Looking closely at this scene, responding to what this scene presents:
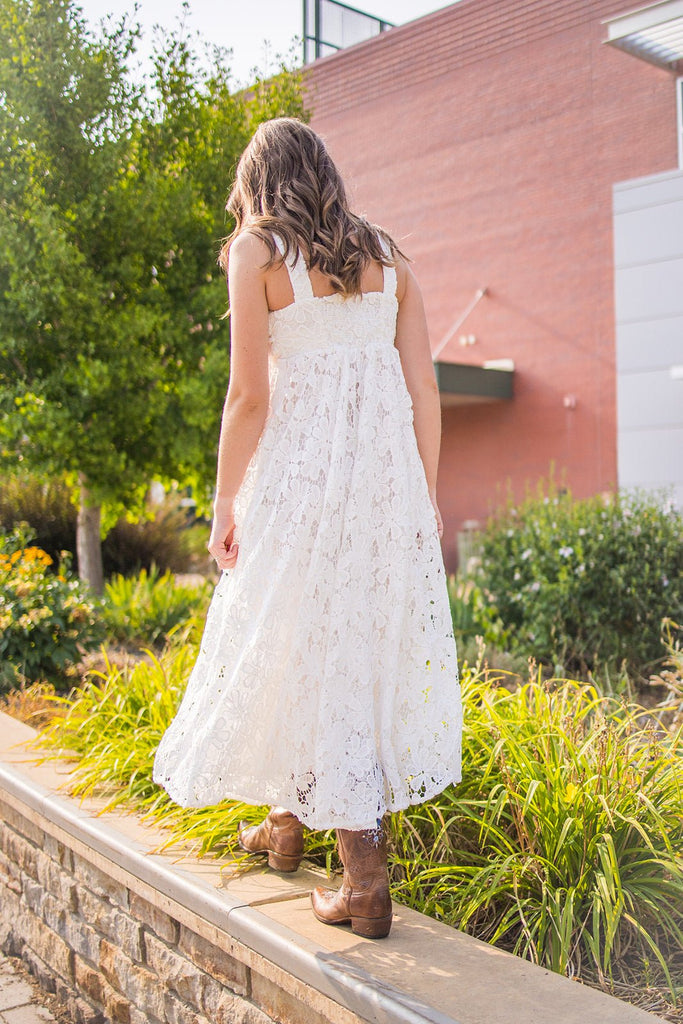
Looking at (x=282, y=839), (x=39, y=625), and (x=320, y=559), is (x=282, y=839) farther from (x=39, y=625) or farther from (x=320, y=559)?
(x=39, y=625)

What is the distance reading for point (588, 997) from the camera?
71.9 inches

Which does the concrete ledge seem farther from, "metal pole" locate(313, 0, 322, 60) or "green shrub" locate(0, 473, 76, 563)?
"green shrub" locate(0, 473, 76, 563)

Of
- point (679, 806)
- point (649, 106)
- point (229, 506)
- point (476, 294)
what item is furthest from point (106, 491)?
point (476, 294)

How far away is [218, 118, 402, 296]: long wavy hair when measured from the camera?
222 cm

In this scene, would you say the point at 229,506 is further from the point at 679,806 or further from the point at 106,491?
the point at 106,491

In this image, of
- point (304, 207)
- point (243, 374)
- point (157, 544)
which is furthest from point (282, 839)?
point (157, 544)

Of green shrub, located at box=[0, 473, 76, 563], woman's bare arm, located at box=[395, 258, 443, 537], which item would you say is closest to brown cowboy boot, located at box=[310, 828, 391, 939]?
woman's bare arm, located at box=[395, 258, 443, 537]

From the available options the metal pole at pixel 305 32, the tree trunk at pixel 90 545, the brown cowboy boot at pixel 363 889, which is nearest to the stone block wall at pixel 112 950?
the brown cowboy boot at pixel 363 889

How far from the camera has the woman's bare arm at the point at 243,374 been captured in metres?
2.20

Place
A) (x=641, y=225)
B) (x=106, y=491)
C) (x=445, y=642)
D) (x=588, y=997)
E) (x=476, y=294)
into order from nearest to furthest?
(x=588, y=997), (x=445, y=642), (x=106, y=491), (x=641, y=225), (x=476, y=294)

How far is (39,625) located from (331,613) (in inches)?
127

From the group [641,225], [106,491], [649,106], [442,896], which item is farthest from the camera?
[649,106]

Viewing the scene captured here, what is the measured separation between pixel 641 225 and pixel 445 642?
24.6ft

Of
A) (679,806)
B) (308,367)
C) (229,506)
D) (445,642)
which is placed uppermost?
(308,367)
